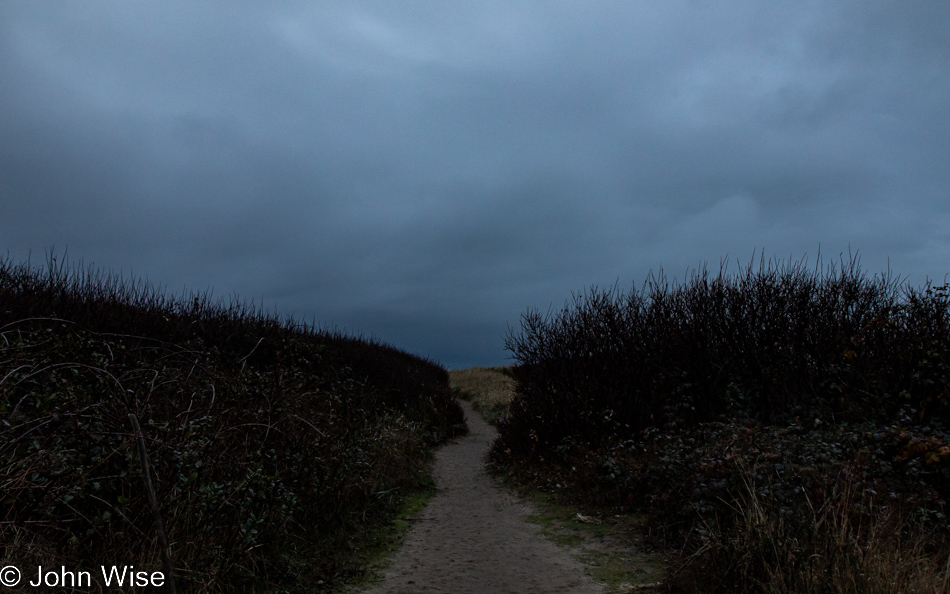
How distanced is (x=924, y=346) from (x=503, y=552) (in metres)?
6.73

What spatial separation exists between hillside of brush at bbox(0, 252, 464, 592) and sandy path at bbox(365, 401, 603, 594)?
1.70 ft

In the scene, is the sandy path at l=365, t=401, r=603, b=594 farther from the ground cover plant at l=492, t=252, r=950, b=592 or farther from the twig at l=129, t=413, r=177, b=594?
the twig at l=129, t=413, r=177, b=594

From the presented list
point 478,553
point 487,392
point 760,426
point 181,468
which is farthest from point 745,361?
point 487,392

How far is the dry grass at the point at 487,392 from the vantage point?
18.2m

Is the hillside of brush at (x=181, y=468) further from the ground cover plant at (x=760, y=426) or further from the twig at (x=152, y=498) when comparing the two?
the ground cover plant at (x=760, y=426)

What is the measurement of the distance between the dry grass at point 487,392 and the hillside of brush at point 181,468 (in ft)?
30.9

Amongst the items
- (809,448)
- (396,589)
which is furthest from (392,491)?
(809,448)

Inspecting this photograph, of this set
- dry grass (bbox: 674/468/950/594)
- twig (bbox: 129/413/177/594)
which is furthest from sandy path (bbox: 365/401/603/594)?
twig (bbox: 129/413/177/594)

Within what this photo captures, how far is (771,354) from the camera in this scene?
873 cm

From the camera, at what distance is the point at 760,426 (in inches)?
282

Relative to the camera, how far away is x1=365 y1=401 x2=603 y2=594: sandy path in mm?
4488

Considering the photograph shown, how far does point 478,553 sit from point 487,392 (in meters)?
17.1

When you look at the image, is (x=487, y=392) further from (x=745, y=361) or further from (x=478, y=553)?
(x=478, y=553)

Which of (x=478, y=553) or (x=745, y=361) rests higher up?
(x=745, y=361)
